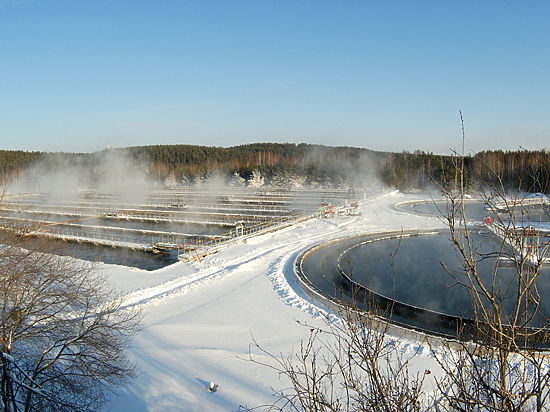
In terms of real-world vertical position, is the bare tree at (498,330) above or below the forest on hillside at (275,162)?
below

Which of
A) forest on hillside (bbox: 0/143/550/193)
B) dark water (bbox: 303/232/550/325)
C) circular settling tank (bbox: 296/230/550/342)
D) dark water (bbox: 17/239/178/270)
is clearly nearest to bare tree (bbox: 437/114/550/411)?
circular settling tank (bbox: 296/230/550/342)

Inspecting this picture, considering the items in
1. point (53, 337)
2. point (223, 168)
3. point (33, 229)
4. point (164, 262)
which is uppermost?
point (223, 168)

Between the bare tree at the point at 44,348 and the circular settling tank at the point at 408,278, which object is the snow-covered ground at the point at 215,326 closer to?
the bare tree at the point at 44,348

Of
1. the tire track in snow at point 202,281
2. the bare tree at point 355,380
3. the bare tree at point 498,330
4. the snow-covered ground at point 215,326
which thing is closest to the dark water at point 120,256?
the snow-covered ground at point 215,326

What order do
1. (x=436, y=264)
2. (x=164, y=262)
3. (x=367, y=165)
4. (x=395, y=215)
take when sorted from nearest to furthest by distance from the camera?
1. (x=436, y=264)
2. (x=164, y=262)
3. (x=395, y=215)
4. (x=367, y=165)

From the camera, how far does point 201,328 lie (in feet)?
34.4

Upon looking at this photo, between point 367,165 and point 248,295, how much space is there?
77.1 meters

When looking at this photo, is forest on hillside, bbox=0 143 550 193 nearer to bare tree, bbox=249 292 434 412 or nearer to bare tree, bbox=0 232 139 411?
bare tree, bbox=249 292 434 412

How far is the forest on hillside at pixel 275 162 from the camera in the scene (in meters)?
66.7

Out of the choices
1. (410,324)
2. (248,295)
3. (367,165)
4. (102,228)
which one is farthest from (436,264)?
(367,165)

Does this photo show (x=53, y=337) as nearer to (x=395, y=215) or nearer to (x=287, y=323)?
(x=287, y=323)

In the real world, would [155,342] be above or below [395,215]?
below

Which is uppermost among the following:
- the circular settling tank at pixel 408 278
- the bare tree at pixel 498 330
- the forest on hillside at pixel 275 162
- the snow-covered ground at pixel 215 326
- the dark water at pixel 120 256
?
the forest on hillside at pixel 275 162

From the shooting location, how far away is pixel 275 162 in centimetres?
9719
